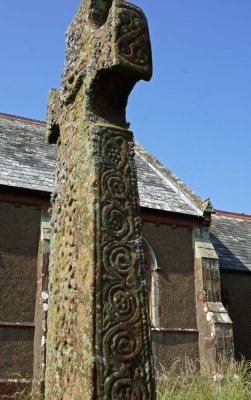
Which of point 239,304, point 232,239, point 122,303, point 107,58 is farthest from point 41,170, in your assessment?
point 122,303

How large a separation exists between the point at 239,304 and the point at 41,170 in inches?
355

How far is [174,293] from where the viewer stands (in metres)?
14.2

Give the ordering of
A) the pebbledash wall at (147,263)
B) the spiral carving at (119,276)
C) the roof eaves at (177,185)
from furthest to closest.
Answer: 1. the roof eaves at (177,185)
2. the pebbledash wall at (147,263)
3. the spiral carving at (119,276)

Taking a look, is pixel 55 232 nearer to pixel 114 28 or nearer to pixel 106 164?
pixel 106 164

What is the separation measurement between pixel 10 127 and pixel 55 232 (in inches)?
559

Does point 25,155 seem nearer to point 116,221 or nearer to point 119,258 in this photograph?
point 116,221

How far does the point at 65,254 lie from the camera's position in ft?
10.1

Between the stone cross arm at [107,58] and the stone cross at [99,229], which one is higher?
the stone cross arm at [107,58]

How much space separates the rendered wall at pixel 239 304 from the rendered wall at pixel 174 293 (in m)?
3.69

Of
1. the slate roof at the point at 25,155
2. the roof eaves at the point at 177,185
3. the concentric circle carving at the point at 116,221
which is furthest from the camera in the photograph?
the roof eaves at the point at 177,185

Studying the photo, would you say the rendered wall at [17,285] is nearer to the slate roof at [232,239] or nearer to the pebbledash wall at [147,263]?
the pebbledash wall at [147,263]

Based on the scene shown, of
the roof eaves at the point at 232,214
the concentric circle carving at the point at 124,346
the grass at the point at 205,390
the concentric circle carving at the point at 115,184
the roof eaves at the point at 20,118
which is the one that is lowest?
the grass at the point at 205,390

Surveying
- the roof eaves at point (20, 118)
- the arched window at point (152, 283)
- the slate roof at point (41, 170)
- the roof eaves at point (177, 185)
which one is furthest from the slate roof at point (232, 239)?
the roof eaves at point (20, 118)

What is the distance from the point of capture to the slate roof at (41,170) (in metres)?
13.4
